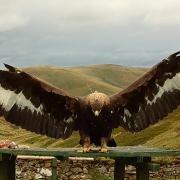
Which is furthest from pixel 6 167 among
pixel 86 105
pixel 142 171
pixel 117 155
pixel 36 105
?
pixel 117 155

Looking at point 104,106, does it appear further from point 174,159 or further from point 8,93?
point 174,159

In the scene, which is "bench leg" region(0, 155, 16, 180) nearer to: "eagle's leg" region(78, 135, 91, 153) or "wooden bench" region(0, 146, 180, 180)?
"wooden bench" region(0, 146, 180, 180)

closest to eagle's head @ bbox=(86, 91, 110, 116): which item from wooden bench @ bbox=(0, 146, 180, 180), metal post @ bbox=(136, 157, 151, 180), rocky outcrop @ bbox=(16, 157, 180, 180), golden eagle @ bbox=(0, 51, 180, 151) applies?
golden eagle @ bbox=(0, 51, 180, 151)

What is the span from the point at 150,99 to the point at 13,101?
317cm

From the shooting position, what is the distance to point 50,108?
44.5 feet

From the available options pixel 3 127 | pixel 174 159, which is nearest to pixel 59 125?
pixel 174 159

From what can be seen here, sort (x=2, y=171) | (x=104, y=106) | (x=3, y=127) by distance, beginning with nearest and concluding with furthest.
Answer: (x=104, y=106) < (x=2, y=171) < (x=3, y=127)

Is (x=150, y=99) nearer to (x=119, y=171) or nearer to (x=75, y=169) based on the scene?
(x=119, y=171)

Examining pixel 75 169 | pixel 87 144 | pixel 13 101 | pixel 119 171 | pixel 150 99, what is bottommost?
pixel 75 169

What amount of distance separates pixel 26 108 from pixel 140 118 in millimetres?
2678

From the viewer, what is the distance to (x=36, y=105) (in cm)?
1369

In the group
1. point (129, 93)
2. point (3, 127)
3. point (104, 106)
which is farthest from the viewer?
point (3, 127)

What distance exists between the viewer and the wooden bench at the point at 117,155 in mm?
11758

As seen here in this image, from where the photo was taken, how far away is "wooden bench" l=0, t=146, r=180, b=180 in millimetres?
11758
